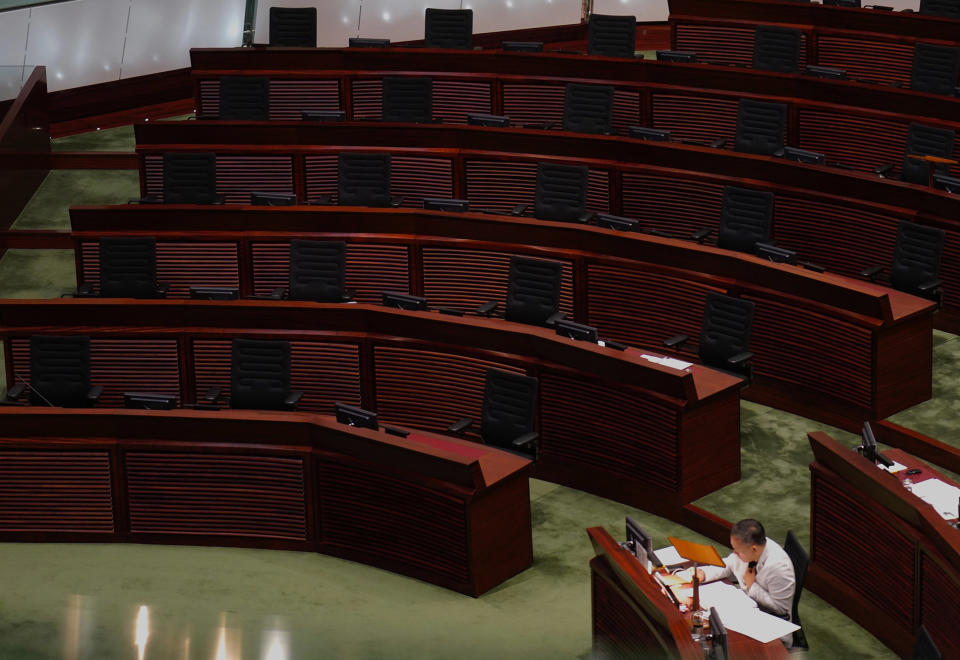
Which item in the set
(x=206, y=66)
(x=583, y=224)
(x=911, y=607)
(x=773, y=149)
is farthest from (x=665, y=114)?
(x=911, y=607)

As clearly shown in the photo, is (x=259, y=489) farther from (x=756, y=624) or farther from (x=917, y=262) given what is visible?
(x=917, y=262)

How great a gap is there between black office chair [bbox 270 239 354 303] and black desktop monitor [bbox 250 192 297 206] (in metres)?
0.48

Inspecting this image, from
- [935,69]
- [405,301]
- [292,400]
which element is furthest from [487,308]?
[935,69]

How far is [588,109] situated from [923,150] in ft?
6.25

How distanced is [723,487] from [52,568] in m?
2.86

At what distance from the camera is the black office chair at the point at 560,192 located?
7.55 metres

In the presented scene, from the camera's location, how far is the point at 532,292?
6.81 m

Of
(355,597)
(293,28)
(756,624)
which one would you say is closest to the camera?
(756,624)

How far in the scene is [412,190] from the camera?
26.8 ft

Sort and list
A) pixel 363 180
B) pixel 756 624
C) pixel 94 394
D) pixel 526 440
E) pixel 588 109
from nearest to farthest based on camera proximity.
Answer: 1. pixel 756 624
2. pixel 526 440
3. pixel 94 394
4. pixel 363 180
5. pixel 588 109

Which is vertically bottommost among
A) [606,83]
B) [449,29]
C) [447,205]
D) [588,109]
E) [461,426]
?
[461,426]

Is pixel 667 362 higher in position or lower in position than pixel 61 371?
higher

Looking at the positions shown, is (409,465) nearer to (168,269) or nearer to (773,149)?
(168,269)

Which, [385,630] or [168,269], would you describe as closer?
[385,630]
